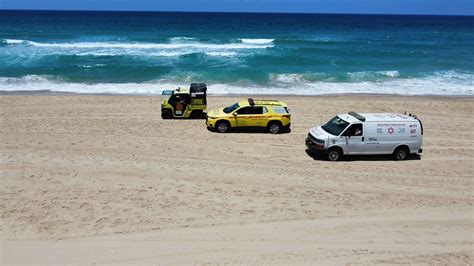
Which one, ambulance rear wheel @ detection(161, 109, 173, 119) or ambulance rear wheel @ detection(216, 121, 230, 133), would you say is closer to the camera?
ambulance rear wheel @ detection(216, 121, 230, 133)

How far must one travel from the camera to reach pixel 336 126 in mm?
16438

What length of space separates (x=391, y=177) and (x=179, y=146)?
739cm

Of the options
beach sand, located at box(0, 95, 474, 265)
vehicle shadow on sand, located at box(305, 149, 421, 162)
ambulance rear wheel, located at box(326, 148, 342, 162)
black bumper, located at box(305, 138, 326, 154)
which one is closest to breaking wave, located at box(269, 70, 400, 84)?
beach sand, located at box(0, 95, 474, 265)

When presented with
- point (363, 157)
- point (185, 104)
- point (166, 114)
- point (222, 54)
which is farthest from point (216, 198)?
point (222, 54)

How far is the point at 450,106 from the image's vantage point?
24844mm

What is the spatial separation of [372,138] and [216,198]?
662 centimetres

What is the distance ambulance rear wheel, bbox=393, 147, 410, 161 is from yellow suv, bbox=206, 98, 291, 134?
4667 mm

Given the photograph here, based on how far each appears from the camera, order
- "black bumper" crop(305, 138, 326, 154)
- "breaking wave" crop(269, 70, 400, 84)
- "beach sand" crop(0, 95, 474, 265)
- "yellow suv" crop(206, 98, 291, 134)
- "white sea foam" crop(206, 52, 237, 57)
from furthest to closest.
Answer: "white sea foam" crop(206, 52, 237, 57), "breaking wave" crop(269, 70, 400, 84), "yellow suv" crop(206, 98, 291, 134), "black bumper" crop(305, 138, 326, 154), "beach sand" crop(0, 95, 474, 265)

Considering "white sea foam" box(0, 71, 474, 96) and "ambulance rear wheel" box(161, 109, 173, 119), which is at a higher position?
"white sea foam" box(0, 71, 474, 96)

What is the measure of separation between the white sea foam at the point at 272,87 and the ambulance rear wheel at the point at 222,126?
1030cm

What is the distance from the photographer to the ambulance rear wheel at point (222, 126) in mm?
18969

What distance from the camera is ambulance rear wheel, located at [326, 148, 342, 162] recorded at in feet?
51.9

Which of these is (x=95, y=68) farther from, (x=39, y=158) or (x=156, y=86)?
(x=39, y=158)

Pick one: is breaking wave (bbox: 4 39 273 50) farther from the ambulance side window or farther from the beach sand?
the ambulance side window
